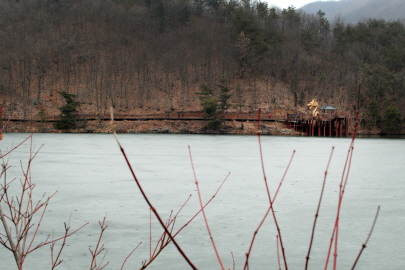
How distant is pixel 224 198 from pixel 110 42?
68.0m

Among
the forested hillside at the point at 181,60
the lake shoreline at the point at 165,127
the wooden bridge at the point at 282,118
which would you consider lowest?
the lake shoreline at the point at 165,127

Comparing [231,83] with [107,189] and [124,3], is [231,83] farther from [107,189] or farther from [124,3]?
[107,189]

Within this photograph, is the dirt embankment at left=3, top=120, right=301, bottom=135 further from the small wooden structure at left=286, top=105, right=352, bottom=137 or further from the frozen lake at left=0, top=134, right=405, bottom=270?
the frozen lake at left=0, top=134, right=405, bottom=270

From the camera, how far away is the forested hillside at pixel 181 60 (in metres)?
61.0

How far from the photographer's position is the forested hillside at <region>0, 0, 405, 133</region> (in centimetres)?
6100

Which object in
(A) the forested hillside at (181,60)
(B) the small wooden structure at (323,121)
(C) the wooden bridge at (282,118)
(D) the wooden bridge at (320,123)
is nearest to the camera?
(B) the small wooden structure at (323,121)

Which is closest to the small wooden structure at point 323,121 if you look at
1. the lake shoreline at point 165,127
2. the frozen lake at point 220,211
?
the lake shoreline at point 165,127

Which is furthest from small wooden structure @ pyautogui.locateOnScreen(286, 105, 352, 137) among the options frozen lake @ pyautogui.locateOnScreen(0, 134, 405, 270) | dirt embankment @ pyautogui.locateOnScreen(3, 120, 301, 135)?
frozen lake @ pyautogui.locateOnScreen(0, 134, 405, 270)

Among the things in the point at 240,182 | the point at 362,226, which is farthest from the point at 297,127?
the point at 362,226

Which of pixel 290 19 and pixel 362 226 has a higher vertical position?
pixel 290 19

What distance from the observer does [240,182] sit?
14000 millimetres

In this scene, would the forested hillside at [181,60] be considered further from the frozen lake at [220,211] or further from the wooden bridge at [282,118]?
the frozen lake at [220,211]

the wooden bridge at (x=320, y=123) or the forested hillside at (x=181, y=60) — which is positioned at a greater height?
the forested hillside at (x=181, y=60)

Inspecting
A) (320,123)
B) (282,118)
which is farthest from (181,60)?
(320,123)
